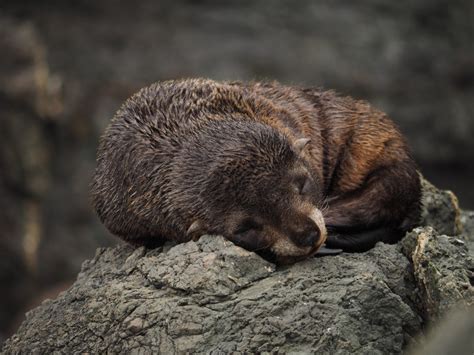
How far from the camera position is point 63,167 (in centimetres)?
1584

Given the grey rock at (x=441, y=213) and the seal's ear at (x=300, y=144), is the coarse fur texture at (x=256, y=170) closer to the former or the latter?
A: the seal's ear at (x=300, y=144)

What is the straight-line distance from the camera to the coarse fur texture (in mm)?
6160

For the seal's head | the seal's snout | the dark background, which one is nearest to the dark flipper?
the seal's head

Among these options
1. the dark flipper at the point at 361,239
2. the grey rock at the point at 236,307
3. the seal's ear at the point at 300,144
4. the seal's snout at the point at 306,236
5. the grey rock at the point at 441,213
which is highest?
the seal's ear at the point at 300,144

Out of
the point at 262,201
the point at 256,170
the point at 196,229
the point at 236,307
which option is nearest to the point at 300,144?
the point at 256,170

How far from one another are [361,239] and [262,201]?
1085 mm

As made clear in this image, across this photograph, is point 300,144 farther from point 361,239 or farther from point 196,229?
point 196,229

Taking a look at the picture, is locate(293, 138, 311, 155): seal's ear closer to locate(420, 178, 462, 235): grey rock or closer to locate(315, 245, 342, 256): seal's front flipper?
locate(315, 245, 342, 256): seal's front flipper

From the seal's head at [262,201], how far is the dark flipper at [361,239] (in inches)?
14.4

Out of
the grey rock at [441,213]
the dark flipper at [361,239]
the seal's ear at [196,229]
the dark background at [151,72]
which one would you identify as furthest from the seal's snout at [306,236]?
the dark background at [151,72]

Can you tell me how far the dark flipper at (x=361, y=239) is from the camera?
21.7ft

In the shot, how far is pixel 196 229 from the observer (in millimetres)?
6301

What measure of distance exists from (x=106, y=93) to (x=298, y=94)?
26.0 feet

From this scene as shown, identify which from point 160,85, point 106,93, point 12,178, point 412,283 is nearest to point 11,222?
point 12,178
